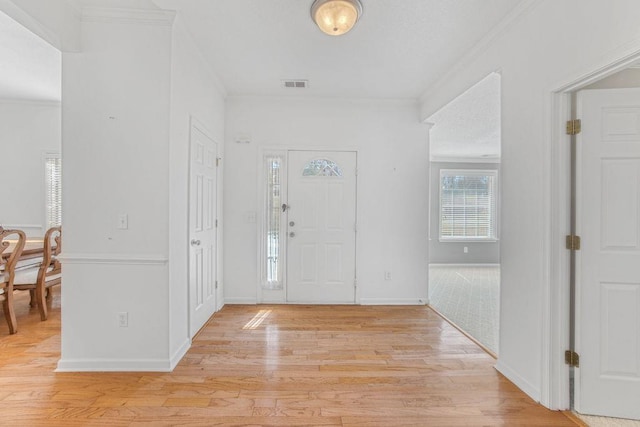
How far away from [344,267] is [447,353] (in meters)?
1.66

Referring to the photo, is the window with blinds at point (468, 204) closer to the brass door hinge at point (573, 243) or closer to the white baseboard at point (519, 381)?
the white baseboard at point (519, 381)

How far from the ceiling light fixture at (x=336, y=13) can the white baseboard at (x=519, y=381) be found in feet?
9.10

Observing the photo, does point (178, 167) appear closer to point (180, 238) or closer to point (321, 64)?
point (180, 238)

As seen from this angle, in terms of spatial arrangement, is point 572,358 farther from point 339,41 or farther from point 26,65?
point 26,65

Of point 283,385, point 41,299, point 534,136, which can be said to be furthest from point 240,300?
point 534,136

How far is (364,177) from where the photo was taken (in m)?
4.01

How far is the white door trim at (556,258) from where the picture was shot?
1.91 meters

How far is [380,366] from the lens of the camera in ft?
7.97

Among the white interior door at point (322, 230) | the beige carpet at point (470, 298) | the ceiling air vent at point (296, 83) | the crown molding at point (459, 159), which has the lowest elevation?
the beige carpet at point (470, 298)

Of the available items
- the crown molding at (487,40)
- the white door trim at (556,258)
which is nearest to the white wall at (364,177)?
the crown molding at (487,40)


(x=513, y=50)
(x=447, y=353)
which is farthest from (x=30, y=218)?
(x=513, y=50)

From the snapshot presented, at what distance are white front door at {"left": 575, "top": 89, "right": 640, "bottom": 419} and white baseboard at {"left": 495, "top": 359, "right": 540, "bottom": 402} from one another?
215mm

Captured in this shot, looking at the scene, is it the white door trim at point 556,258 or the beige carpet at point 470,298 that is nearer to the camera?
the white door trim at point 556,258

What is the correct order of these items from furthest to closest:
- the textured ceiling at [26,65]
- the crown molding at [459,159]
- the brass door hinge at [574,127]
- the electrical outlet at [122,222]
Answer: the crown molding at [459,159] < the textured ceiling at [26,65] < the electrical outlet at [122,222] < the brass door hinge at [574,127]
